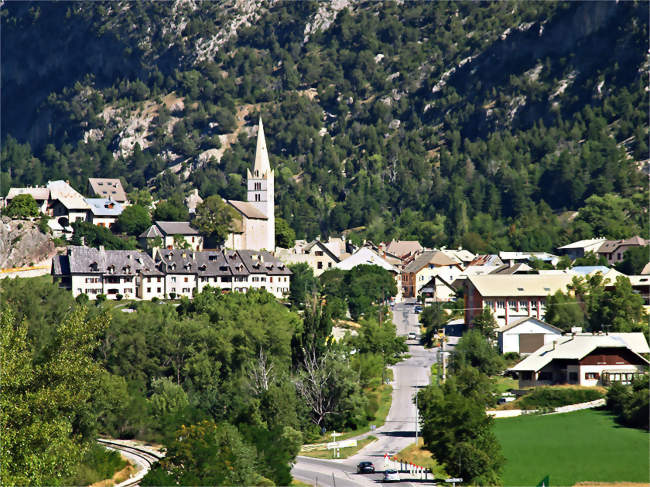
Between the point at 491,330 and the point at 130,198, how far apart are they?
3311 inches

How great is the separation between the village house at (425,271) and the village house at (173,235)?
1075 inches

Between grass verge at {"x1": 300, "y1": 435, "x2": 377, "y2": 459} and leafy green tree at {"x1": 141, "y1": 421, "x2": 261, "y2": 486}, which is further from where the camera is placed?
grass verge at {"x1": 300, "y1": 435, "x2": 377, "y2": 459}

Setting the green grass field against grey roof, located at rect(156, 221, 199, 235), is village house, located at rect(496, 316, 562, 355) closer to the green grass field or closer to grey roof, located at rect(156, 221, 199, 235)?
the green grass field

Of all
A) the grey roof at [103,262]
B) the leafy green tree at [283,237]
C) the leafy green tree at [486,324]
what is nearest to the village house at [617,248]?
the leafy green tree at [283,237]

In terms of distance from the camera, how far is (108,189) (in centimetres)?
17012

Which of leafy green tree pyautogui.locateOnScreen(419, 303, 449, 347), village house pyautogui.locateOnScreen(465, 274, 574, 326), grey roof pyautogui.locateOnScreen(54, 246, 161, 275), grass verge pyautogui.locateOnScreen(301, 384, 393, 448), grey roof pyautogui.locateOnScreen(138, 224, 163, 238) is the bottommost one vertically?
grass verge pyautogui.locateOnScreen(301, 384, 393, 448)

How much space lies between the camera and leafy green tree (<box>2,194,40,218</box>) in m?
A: 131

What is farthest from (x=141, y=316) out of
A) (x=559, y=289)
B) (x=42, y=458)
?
(x=42, y=458)

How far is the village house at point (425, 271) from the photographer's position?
144500 mm

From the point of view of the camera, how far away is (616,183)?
19650 centimetres

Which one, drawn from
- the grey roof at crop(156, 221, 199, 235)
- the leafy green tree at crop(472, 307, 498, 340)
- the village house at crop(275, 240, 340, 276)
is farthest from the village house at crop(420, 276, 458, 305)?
the grey roof at crop(156, 221, 199, 235)

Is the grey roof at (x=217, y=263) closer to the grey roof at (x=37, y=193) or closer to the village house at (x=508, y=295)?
the village house at (x=508, y=295)

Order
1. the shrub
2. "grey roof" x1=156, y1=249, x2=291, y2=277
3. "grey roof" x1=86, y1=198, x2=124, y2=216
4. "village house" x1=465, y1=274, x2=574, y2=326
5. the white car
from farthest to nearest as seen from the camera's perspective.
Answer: "grey roof" x1=86, y1=198, x2=124, y2=216
"grey roof" x1=156, y1=249, x2=291, y2=277
"village house" x1=465, y1=274, x2=574, y2=326
the shrub
the white car

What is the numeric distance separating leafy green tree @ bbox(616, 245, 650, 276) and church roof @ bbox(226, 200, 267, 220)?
144 ft
